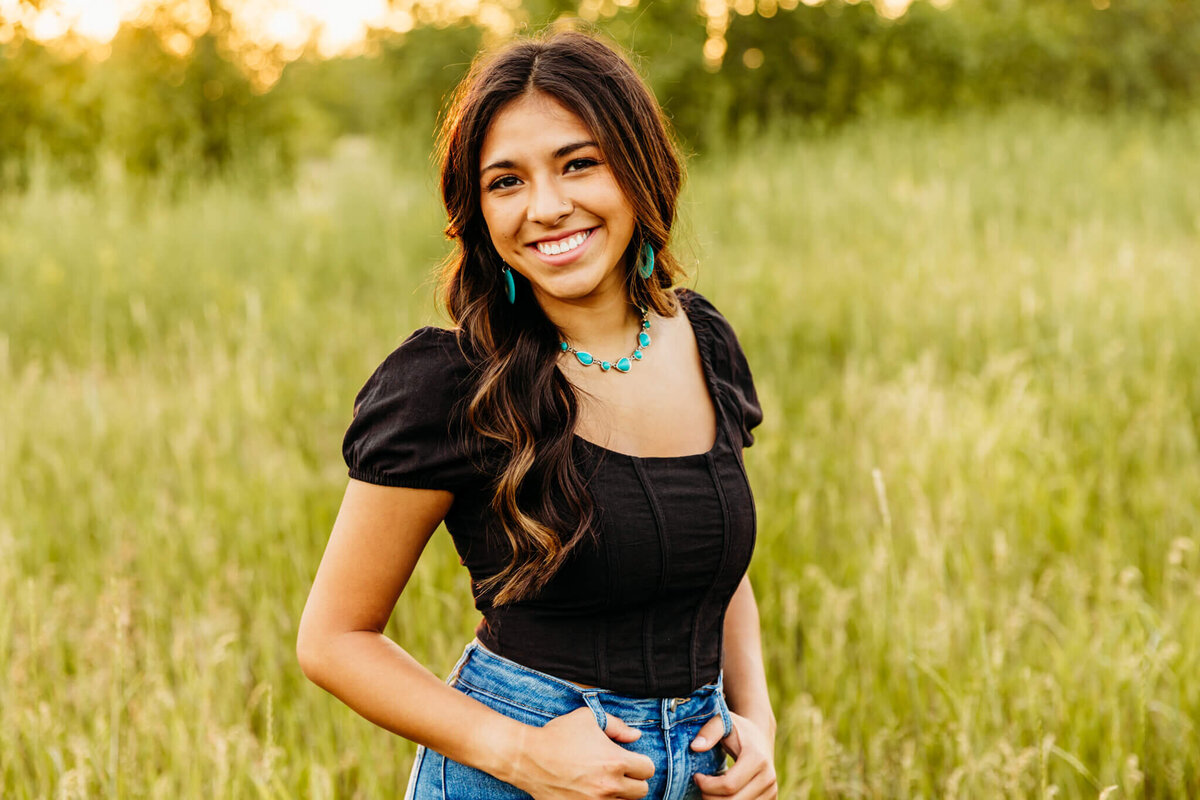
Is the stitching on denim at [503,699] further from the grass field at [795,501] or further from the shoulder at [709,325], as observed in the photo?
the shoulder at [709,325]

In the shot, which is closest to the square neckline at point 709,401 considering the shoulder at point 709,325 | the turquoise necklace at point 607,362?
the shoulder at point 709,325

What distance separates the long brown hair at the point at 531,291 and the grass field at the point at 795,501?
0.25 m

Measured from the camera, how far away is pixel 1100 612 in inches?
103

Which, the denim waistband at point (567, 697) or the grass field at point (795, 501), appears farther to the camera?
the grass field at point (795, 501)

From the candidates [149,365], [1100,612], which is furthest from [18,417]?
[1100,612]

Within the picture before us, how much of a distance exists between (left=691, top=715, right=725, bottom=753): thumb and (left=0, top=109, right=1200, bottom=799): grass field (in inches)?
26.8

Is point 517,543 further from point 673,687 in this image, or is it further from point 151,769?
point 151,769

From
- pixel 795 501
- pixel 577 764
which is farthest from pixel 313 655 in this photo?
pixel 795 501

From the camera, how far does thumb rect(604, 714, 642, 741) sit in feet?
4.35

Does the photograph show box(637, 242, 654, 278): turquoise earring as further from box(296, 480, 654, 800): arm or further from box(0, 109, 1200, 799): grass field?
box(296, 480, 654, 800): arm

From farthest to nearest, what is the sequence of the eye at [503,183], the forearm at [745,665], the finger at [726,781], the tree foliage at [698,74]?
the tree foliage at [698,74] < the forearm at [745,665] < the eye at [503,183] < the finger at [726,781]

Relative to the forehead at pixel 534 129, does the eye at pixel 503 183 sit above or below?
below

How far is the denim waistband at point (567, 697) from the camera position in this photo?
136cm

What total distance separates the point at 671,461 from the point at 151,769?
137 centimetres
